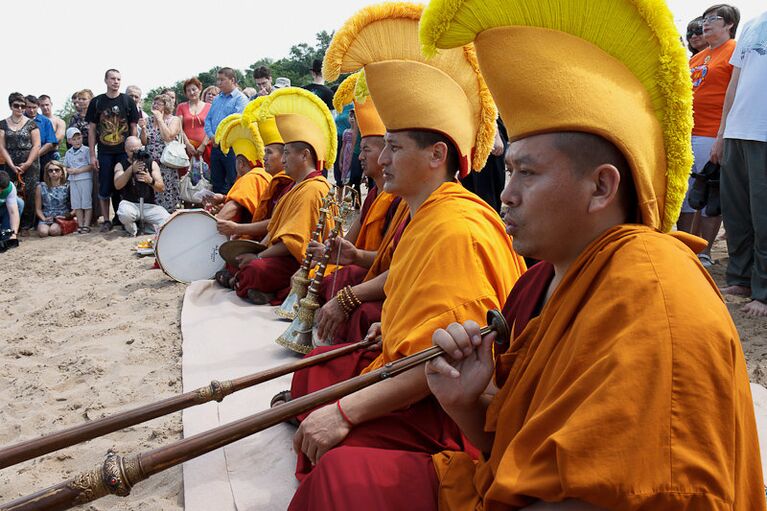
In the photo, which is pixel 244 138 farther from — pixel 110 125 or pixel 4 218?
pixel 4 218

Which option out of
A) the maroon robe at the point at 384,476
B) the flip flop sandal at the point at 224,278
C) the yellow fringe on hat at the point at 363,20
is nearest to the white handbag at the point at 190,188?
the flip flop sandal at the point at 224,278

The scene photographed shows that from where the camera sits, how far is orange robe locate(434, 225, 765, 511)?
4.00 feet

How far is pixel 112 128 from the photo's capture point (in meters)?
10.5

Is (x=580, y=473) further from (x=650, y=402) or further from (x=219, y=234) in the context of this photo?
(x=219, y=234)

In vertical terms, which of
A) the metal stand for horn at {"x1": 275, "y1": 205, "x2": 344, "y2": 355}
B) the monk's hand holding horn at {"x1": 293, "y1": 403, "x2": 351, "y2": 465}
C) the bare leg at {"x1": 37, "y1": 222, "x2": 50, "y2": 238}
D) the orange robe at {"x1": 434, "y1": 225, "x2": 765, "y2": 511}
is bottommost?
the bare leg at {"x1": 37, "y1": 222, "x2": 50, "y2": 238}

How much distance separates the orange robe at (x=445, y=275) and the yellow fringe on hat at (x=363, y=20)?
103 centimetres

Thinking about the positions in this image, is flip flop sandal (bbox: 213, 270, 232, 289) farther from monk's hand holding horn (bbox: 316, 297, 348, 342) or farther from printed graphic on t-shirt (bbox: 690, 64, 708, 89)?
printed graphic on t-shirt (bbox: 690, 64, 708, 89)

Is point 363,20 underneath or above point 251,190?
above

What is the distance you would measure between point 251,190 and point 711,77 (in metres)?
4.64

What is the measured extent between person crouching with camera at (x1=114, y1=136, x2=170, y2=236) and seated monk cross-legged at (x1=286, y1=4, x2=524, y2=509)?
7467mm

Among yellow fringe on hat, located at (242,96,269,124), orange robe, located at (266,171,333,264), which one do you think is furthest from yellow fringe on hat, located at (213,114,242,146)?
orange robe, located at (266,171,333,264)

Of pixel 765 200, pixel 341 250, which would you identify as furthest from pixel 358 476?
pixel 765 200

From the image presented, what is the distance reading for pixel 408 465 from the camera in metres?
2.01

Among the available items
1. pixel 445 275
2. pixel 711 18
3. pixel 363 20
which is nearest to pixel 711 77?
pixel 711 18
